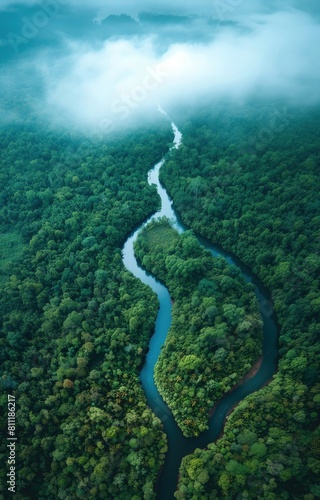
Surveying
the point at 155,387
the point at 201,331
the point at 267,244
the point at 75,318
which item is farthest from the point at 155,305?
the point at 267,244

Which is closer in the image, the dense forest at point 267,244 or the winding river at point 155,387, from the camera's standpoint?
the dense forest at point 267,244

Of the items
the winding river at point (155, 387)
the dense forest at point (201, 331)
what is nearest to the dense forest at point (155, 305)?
the dense forest at point (201, 331)

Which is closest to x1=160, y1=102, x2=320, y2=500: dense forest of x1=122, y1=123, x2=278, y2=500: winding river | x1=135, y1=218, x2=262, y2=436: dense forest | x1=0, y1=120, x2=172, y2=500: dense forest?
x1=122, y1=123, x2=278, y2=500: winding river

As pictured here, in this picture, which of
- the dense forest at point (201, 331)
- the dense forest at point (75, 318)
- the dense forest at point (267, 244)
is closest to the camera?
the dense forest at point (267, 244)

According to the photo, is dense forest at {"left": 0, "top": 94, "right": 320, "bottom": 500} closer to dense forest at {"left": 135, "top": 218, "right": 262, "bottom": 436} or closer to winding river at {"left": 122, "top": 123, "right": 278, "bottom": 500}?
dense forest at {"left": 135, "top": 218, "right": 262, "bottom": 436}

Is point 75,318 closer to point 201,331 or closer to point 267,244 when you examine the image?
point 201,331

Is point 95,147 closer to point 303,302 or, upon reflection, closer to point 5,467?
point 303,302

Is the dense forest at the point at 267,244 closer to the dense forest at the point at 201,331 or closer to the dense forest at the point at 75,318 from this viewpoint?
the dense forest at the point at 201,331
